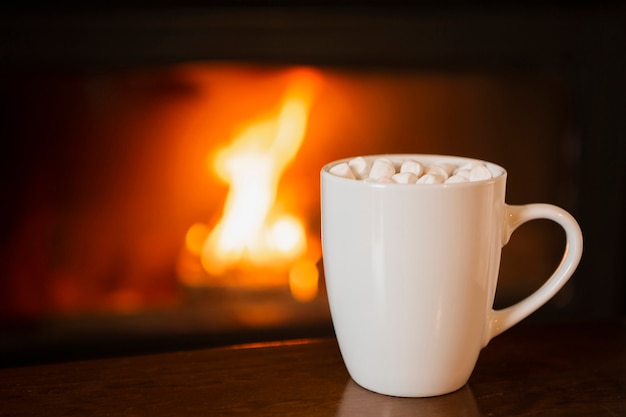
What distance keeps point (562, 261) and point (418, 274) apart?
116mm

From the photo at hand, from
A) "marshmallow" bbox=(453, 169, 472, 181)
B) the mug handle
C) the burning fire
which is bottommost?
the burning fire

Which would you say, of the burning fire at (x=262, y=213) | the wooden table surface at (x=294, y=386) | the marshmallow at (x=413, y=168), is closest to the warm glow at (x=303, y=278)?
the burning fire at (x=262, y=213)

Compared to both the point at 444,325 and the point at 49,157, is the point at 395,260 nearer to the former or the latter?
the point at 444,325

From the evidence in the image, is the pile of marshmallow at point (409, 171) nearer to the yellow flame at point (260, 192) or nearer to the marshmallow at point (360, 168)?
the marshmallow at point (360, 168)

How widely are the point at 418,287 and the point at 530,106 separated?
0.92m

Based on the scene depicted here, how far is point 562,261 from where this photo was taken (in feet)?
1.80

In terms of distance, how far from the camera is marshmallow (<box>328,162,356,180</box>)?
524mm

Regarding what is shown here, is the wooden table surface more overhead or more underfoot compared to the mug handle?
more underfoot

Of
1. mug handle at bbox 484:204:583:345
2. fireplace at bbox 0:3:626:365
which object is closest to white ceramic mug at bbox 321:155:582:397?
mug handle at bbox 484:204:583:345

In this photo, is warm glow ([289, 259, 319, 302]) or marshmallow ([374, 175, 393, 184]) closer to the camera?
marshmallow ([374, 175, 393, 184])

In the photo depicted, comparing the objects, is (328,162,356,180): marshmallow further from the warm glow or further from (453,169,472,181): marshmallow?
the warm glow

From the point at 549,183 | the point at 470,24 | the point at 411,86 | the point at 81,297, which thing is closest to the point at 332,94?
the point at 411,86

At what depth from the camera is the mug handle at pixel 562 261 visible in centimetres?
54

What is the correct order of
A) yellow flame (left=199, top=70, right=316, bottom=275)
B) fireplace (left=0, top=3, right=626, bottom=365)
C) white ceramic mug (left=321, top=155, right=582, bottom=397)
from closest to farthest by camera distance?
1. white ceramic mug (left=321, top=155, right=582, bottom=397)
2. fireplace (left=0, top=3, right=626, bottom=365)
3. yellow flame (left=199, top=70, right=316, bottom=275)
